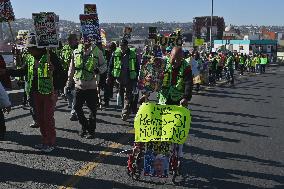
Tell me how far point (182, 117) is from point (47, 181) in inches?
81.1

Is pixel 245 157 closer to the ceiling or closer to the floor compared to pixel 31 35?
closer to the floor

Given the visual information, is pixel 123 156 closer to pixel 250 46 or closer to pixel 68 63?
pixel 68 63

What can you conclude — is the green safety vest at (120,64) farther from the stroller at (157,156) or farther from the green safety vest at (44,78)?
the stroller at (157,156)

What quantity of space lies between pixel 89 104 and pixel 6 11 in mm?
2807

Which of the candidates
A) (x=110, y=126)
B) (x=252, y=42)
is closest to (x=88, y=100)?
(x=110, y=126)

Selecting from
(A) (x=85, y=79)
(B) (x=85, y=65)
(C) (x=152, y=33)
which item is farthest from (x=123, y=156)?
(C) (x=152, y=33)

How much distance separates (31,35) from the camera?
29.0 feet

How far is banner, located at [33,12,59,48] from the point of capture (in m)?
8.88

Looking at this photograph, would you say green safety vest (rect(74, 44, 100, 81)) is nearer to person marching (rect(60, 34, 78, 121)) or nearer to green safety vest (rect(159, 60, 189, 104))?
person marching (rect(60, 34, 78, 121))

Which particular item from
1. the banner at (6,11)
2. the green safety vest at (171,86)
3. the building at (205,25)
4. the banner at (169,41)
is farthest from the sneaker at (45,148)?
the building at (205,25)

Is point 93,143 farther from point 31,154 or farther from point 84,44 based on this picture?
point 84,44

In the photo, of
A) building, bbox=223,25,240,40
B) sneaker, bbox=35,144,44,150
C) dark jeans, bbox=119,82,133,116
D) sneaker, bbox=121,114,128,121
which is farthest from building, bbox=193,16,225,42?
sneaker, bbox=35,144,44,150

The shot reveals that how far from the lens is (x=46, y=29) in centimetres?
914

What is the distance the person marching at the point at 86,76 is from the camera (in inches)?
391
